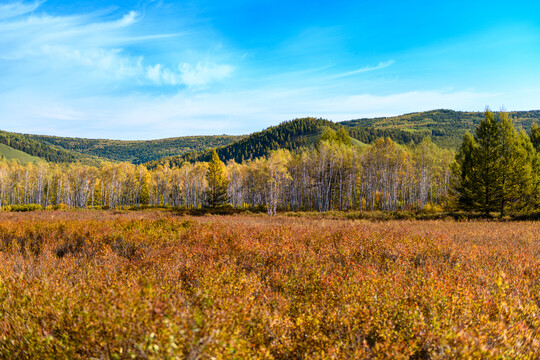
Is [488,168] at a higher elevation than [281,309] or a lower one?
higher

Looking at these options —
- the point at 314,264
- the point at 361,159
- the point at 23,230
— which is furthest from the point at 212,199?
the point at 314,264

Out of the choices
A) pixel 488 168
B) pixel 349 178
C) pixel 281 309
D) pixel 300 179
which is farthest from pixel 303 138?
pixel 281 309

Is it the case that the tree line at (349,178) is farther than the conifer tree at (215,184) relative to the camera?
No

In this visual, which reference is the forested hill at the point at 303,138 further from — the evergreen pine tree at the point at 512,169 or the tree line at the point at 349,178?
the evergreen pine tree at the point at 512,169

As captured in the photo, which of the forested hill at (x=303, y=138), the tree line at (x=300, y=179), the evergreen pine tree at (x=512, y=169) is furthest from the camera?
the forested hill at (x=303, y=138)

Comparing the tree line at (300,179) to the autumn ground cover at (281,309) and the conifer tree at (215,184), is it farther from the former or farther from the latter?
the autumn ground cover at (281,309)

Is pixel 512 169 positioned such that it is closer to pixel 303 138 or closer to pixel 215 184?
pixel 215 184

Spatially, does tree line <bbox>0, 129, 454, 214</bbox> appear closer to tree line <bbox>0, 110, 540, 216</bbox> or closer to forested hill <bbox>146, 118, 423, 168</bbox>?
tree line <bbox>0, 110, 540, 216</bbox>

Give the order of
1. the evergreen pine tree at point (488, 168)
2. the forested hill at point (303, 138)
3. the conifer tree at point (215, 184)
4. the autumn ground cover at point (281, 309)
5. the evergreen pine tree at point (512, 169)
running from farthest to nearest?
the forested hill at point (303, 138)
the conifer tree at point (215, 184)
the evergreen pine tree at point (488, 168)
the evergreen pine tree at point (512, 169)
the autumn ground cover at point (281, 309)

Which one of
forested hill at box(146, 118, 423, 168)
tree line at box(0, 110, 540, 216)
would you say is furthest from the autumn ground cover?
forested hill at box(146, 118, 423, 168)

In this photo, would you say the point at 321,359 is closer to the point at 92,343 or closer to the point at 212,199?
the point at 92,343

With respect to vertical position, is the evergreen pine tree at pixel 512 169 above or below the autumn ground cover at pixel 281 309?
above

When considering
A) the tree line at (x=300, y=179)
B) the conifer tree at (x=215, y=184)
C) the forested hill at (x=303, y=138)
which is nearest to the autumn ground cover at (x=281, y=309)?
the tree line at (x=300, y=179)

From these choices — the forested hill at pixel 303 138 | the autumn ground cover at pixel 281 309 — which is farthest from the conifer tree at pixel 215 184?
the forested hill at pixel 303 138
